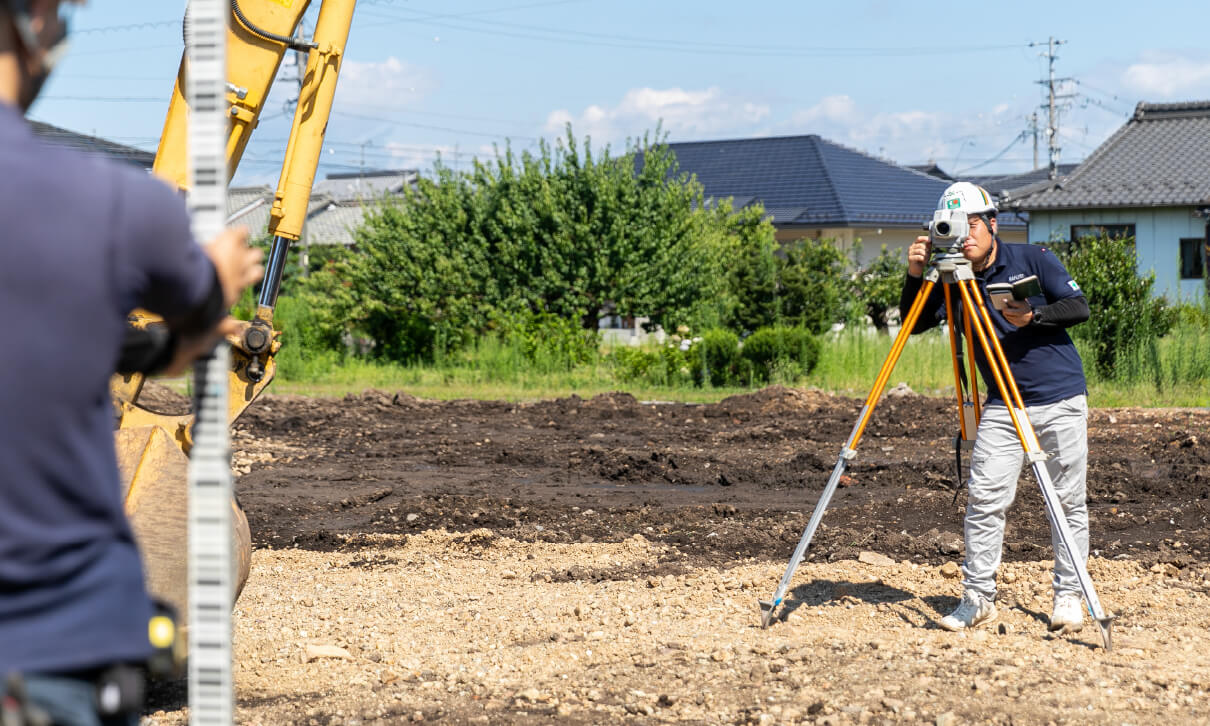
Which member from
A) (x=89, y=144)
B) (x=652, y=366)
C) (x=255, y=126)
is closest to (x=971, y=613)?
(x=255, y=126)

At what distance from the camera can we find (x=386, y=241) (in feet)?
77.5

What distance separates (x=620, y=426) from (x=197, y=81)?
1371 cm

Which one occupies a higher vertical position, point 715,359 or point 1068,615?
point 715,359

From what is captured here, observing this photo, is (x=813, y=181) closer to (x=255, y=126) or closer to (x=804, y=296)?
(x=804, y=296)

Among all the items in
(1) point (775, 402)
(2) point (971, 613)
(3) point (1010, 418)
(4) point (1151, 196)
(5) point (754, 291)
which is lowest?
(1) point (775, 402)

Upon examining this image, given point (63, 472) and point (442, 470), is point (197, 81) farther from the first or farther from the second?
point (442, 470)

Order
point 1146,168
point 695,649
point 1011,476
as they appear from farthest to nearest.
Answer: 1. point 1146,168
2. point 1011,476
3. point 695,649

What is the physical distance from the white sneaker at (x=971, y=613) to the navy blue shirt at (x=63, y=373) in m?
4.62

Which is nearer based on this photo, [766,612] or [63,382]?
[63,382]

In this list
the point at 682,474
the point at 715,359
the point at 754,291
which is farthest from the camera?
the point at 754,291

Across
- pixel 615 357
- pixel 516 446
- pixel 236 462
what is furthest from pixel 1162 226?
pixel 236 462

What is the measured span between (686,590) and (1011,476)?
1.99 m

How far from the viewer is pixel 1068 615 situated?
226 inches

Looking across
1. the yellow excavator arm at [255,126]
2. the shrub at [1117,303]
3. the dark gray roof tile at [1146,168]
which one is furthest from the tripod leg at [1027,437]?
the dark gray roof tile at [1146,168]
